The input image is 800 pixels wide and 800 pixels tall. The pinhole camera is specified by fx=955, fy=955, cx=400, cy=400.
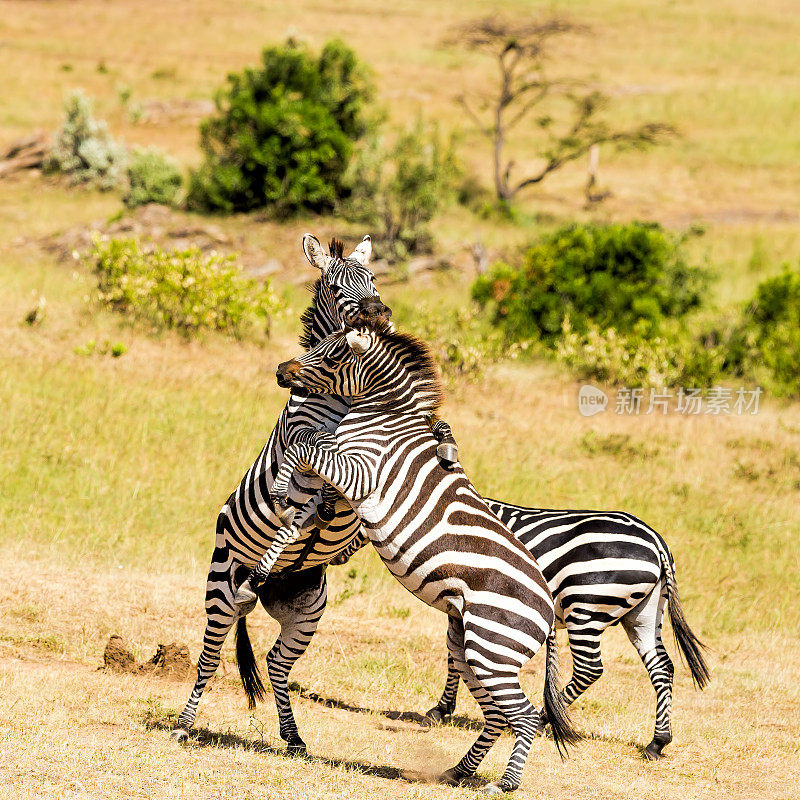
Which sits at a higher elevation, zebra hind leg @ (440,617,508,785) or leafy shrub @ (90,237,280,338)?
leafy shrub @ (90,237,280,338)

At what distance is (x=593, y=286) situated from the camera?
19547 mm

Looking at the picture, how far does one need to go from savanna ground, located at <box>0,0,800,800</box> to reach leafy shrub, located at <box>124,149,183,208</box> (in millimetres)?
1148

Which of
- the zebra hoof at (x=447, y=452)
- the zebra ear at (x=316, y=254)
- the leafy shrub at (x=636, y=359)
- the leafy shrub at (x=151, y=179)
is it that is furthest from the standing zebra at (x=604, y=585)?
the leafy shrub at (x=151, y=179)

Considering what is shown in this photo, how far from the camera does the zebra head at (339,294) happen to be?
5629mm

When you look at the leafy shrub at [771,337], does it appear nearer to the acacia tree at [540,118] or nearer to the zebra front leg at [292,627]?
the acacia tree at [540,118]

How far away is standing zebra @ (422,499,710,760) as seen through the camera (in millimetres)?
6609

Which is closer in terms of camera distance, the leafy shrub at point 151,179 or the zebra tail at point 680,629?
the zebra tail at point 680,629

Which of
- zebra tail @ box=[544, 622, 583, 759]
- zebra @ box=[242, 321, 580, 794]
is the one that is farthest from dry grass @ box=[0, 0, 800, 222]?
zebra tail @ box=[544, 622, 583, 759]

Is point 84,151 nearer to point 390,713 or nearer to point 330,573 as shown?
point 330,573

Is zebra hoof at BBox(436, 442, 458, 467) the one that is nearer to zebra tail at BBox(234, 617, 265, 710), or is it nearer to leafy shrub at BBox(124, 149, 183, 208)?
zebra tail at BBox(234, 617, 265, 710)

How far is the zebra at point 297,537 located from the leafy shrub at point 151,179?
63.6 feet

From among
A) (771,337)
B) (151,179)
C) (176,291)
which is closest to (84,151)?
(151,179)

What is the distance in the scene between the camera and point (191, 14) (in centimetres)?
5669

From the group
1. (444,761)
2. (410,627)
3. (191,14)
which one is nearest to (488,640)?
(444,761)
